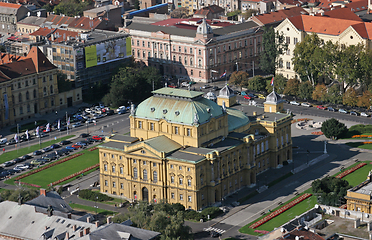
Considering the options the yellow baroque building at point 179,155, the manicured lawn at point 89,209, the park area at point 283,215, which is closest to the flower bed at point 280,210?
the park area at point 283,215

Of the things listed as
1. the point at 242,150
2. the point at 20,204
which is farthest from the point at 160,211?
the point at 242,150

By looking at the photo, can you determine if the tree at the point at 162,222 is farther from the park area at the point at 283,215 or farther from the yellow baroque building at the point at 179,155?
the yellow baroque building at the point at 179,155

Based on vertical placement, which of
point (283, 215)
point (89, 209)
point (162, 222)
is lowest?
point (89, 209)

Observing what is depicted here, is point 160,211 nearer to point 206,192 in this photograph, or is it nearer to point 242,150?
point 206,192

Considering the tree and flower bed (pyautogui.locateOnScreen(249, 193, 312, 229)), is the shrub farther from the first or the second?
flower bed (pyautogui.locateOnScreen(249, 193, 312, 229))

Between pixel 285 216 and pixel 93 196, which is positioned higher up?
pixel 93 196

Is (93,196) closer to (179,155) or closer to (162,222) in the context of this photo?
(179,155)

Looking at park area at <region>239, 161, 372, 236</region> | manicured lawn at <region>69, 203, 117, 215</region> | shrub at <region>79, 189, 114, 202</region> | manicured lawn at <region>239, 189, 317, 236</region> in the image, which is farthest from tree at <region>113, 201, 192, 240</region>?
shrub at <region>79, 189, 114, 202</region>

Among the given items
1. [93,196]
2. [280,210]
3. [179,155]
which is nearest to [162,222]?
[179,155]
